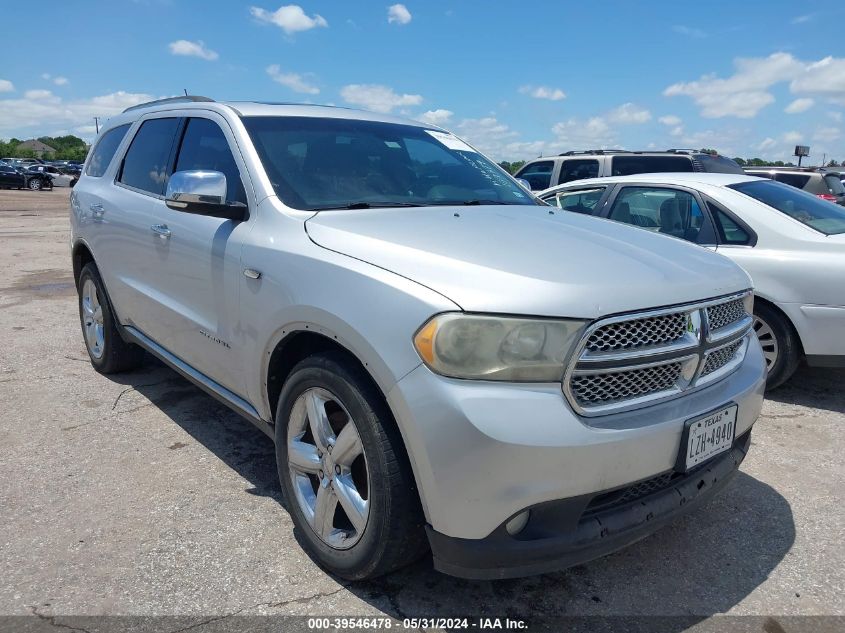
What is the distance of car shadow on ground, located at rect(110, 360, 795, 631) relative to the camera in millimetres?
2477

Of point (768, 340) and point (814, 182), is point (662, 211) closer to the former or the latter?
point (768, 340)

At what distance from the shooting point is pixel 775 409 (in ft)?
14.9

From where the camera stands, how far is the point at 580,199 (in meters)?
6.32

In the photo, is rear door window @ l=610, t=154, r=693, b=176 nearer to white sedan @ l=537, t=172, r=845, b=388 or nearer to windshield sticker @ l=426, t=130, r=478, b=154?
white sedan @ l=537, t=172, r=845, b=388

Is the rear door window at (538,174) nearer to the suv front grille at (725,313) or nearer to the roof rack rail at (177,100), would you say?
the roof rack rail at (177,100)

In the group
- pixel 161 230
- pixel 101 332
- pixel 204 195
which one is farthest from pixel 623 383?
pixel 101 332

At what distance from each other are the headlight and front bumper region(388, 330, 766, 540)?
39 mm

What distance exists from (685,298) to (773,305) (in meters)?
2.60

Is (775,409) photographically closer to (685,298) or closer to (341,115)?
(685,298)

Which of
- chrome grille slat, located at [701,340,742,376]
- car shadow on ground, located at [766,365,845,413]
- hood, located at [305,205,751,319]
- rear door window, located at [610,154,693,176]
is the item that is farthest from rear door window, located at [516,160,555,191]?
chrome grille slat, located at [701,340,742,376]

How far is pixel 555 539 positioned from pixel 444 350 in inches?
26.9

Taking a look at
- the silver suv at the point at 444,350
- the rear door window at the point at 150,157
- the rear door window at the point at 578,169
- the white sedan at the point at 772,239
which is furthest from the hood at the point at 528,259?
the rear door window at the point at 578,169

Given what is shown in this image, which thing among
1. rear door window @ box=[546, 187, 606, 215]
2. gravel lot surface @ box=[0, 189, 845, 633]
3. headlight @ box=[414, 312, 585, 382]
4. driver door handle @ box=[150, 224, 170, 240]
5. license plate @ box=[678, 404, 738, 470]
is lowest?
gravel lot surface @ box=[0, 189, 845, 633]

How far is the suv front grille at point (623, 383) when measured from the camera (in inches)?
83.7
